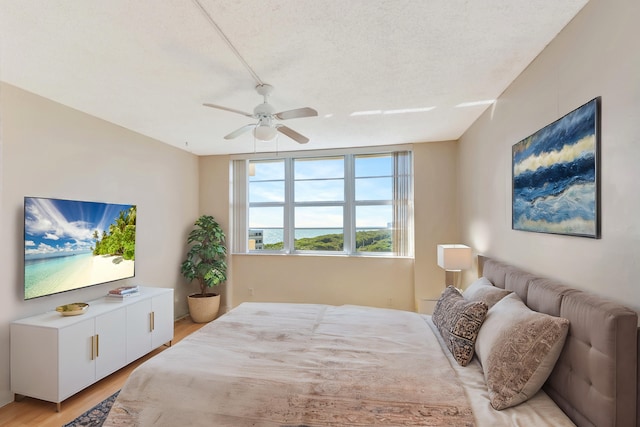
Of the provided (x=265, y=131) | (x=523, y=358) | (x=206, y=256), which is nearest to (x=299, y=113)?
(x=265, y=131)

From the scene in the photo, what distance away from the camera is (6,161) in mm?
2402

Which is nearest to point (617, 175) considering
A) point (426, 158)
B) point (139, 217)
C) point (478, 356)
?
point (478, 356)

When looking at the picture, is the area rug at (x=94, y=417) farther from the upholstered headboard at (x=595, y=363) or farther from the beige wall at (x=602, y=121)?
the beige wall at (x=602, y=121)

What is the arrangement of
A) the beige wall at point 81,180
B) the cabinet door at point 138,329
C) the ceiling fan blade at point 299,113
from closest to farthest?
the ceiling fan blade at point 299,113 → the beige wall at point 81,180 → the cabinet door at point 138,329

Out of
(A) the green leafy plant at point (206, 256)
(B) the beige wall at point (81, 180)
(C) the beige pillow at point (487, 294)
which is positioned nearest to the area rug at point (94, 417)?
(B) the beige wall at point (81, 180)

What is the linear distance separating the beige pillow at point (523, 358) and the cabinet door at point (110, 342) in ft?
9.90

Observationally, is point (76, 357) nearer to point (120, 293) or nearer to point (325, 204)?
point (120, 293)

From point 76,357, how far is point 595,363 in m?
3.37

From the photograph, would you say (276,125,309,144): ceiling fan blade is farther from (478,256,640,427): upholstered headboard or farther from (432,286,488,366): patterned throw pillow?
(478,256,640,427): upholstered headboard

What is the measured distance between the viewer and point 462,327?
1807 mm

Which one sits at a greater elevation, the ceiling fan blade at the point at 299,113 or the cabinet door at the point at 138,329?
the ceiling fan blade at the point at 299,113

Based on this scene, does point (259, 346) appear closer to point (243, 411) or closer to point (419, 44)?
point (243, 411)

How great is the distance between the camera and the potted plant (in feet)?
14.3

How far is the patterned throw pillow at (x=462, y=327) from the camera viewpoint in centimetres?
175
